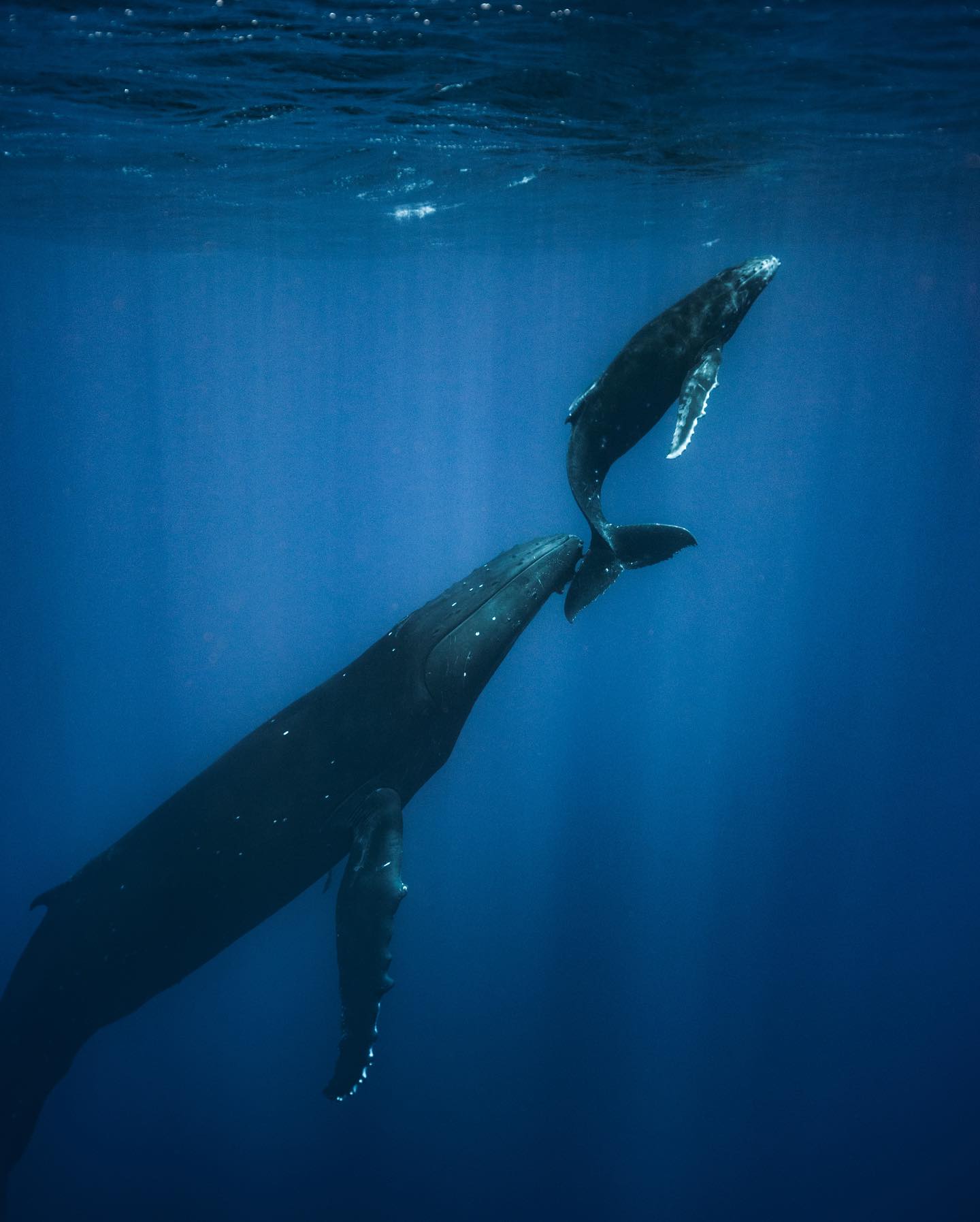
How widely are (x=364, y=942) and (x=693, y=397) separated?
14.7 feet

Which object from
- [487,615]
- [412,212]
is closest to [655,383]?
[487,615]

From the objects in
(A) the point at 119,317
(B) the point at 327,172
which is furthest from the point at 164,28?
(A) the point at 119,317

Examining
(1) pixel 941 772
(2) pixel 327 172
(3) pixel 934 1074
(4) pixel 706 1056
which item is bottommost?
(1) pixel 941 772

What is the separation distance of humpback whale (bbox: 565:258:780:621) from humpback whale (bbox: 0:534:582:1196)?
2.79ft

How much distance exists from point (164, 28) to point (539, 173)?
10.9 m

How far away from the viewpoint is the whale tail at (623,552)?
5430 millimetres

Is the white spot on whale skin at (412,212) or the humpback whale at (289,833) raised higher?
the white spot on whale skin at (412,212)

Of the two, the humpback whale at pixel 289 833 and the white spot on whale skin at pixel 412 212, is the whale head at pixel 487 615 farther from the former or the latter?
the white spot on whale skin at pixel 412 212

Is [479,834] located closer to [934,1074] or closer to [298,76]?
[934,1074]

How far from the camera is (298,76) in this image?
37.7 ft

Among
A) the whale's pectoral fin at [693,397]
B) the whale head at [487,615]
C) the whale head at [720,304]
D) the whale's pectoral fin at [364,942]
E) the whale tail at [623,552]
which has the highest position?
the whale head at [720,304]

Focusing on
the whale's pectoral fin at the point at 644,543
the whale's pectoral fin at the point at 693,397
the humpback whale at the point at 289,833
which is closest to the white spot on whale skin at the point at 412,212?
the humpback whale at the point at 289,833

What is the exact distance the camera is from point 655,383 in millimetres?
4953

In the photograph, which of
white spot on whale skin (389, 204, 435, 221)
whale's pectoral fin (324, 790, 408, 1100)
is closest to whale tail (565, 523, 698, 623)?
whale's pectoral fin (324, 790, 408, 1100)
